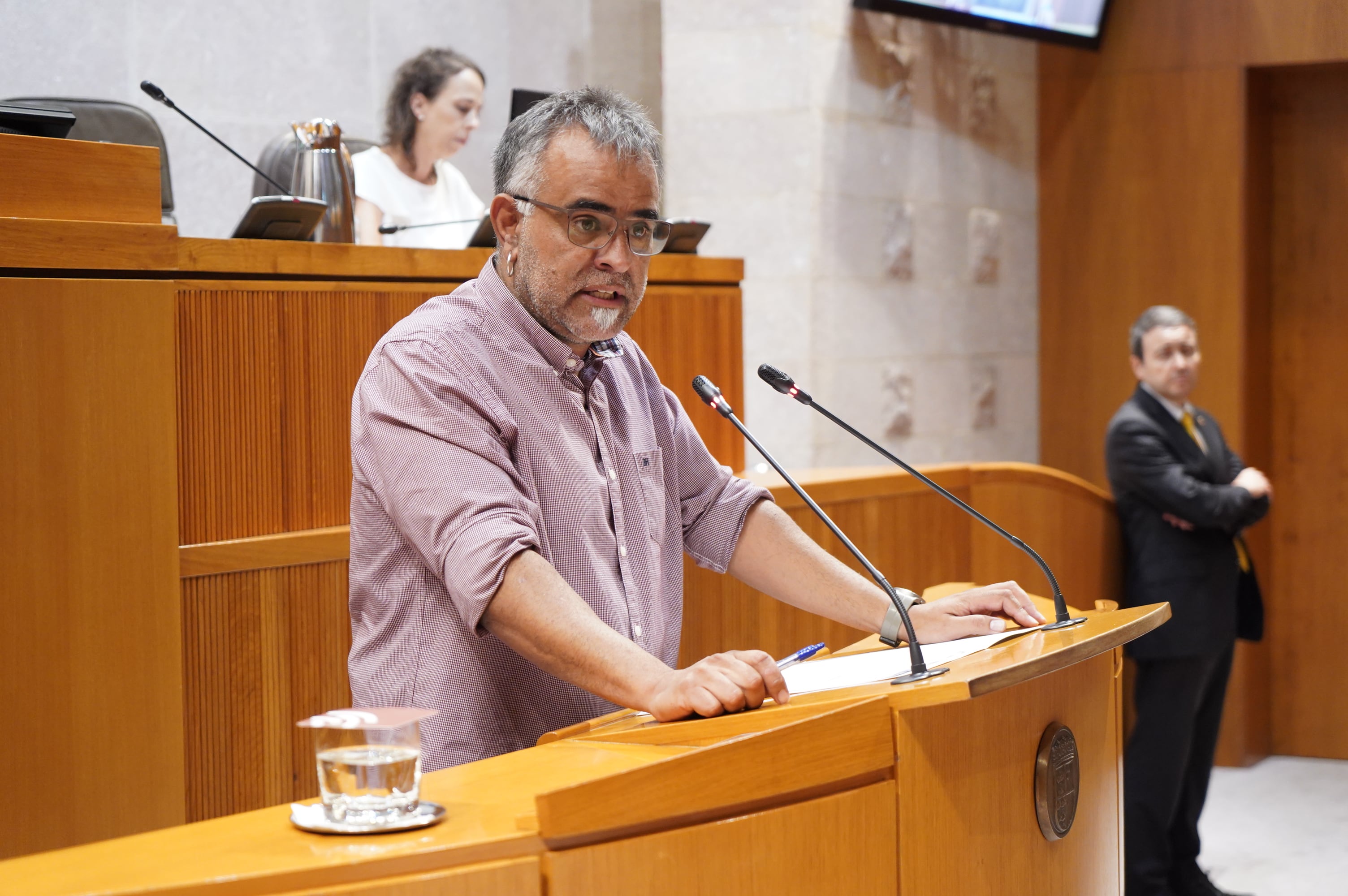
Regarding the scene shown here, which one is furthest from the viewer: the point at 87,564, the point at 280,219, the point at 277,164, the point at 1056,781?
the point at 277,164

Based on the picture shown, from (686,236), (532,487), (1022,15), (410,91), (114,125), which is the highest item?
(1022,15)

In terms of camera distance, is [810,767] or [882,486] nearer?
[810,767]

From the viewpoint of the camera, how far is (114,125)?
349 centimetres

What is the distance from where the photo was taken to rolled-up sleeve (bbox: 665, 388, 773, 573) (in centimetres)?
213

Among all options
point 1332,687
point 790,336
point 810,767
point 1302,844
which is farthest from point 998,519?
point 810,767

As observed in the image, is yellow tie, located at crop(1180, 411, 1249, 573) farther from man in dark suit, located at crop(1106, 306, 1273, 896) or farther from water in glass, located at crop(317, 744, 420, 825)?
water in glass, located at crop(317, 744, 420, 825)

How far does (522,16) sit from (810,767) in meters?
4.70

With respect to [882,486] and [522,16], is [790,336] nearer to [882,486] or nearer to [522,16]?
[882,486]

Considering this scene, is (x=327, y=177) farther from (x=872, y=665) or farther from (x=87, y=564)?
(x=872, y=665)

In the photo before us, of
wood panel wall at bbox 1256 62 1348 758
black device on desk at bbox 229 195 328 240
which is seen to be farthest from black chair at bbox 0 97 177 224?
wood panel wall at bbox 1256 62 1348 758

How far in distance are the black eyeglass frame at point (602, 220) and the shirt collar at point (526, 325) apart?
12 centimetres

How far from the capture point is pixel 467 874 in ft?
3.70

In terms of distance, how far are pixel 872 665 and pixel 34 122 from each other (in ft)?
4.95

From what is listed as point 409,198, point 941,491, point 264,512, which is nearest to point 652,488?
point 941,491
